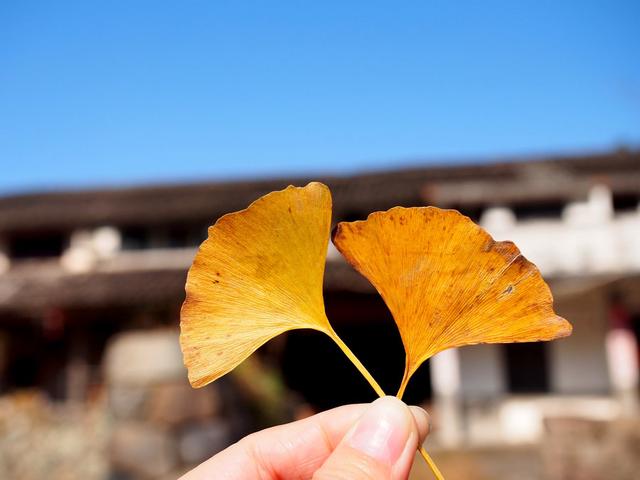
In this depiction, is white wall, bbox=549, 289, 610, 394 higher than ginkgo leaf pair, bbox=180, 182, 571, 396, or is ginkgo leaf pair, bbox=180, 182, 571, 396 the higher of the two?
ginkgo leaf pair, bbox=180, 182, 571, 396

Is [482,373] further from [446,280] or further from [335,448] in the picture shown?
[446,280]

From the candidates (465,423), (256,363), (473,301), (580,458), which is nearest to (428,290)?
(473,301)

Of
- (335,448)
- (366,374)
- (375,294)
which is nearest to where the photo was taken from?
(366,374)

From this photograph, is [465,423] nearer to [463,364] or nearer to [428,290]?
[463,364]

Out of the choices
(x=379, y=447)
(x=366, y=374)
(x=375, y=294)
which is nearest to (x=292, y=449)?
(x=379, y=447)

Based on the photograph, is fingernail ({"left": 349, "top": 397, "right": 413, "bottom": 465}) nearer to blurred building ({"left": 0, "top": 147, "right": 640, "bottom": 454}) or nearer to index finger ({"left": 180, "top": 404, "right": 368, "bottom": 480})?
index finger ({"left": 180, "top": 404, "right": 368, "bottom": 480})

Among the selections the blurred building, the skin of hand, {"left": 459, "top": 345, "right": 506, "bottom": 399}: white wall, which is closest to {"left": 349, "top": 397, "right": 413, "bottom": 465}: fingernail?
the skin of hand

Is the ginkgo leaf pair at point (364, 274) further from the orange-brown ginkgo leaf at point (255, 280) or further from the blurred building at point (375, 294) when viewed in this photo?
the blurred building at point (375, 294)
